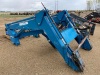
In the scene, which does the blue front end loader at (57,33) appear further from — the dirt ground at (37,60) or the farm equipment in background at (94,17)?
the farm equipment in background at (94,17)

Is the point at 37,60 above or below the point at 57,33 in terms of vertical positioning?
below

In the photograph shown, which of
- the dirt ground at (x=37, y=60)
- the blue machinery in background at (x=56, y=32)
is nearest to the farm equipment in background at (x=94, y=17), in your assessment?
the dirt ground at (x=37, y=60)

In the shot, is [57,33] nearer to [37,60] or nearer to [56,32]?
[56,32]

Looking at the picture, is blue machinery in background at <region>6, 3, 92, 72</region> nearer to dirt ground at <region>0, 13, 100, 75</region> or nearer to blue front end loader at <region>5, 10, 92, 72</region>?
blue front end loader at <region>5, 10, 92, 72</region>

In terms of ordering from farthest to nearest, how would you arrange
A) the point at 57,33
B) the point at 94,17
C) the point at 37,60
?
the point at 94,17, the point at 37,60, the point at 57,33

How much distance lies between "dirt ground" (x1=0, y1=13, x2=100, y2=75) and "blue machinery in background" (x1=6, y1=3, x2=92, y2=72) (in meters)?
0.31

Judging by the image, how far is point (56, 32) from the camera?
19.4 ft

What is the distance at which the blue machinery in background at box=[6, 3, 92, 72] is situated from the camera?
567 cm

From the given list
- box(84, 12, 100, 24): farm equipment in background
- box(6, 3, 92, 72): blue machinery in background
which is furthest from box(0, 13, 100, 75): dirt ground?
box(84, 12, 100, 24): farm equipment in background

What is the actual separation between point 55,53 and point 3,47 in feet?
6.43

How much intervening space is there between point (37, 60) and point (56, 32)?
1180 millimetres

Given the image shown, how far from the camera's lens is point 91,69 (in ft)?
19.8

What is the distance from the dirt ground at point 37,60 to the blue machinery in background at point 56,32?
310mm

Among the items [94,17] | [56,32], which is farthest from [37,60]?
[94,17]
